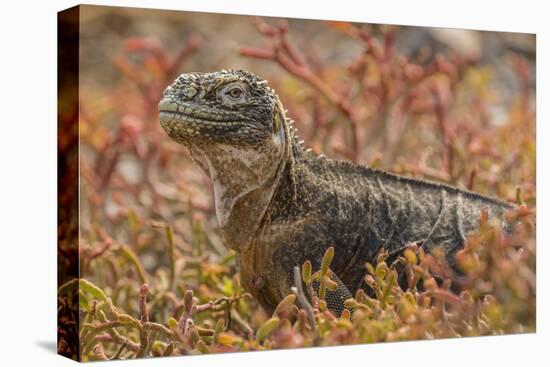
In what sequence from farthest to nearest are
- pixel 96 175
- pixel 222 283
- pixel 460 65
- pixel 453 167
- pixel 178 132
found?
pixel 460 65 → pixel 96 175 → pixel 453 167 → pixel 222 283 → pixel 178 132

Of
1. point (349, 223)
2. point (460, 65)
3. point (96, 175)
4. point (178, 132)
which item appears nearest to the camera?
point (178, 132)

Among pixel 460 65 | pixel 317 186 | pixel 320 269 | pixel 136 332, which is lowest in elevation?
pixel 136 332

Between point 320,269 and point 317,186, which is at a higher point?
point 317,186

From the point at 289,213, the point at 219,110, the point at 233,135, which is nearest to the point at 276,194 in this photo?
the point at 289,213

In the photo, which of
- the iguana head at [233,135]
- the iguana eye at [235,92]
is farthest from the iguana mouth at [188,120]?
the iguana eye at [235,92]

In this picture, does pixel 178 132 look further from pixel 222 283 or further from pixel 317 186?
pixel 222 283

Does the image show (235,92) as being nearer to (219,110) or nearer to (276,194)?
(219,110)

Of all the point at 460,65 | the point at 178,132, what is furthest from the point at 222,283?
the point at 460,65
